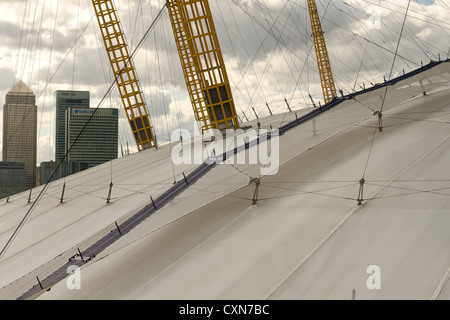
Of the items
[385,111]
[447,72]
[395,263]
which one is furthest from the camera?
[447,72]

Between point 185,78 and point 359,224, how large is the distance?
223ft

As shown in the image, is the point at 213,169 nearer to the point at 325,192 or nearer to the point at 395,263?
the point at 325,192

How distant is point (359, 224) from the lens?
19875 millimetres

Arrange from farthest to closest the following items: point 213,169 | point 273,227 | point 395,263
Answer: point 213,169 < point 273,227 < point 395,263

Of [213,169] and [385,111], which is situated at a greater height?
[385,111]

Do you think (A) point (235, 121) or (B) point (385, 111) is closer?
(B) point (385, 111)

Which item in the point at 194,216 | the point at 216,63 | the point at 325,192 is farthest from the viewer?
the point at 216,63

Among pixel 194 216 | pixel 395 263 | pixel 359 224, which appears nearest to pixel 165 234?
pixel 194 216

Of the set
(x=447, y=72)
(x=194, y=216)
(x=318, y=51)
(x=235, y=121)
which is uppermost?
(x=318, y=51)

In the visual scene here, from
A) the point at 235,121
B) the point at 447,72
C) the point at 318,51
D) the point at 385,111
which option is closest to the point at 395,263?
the point at 385,111
